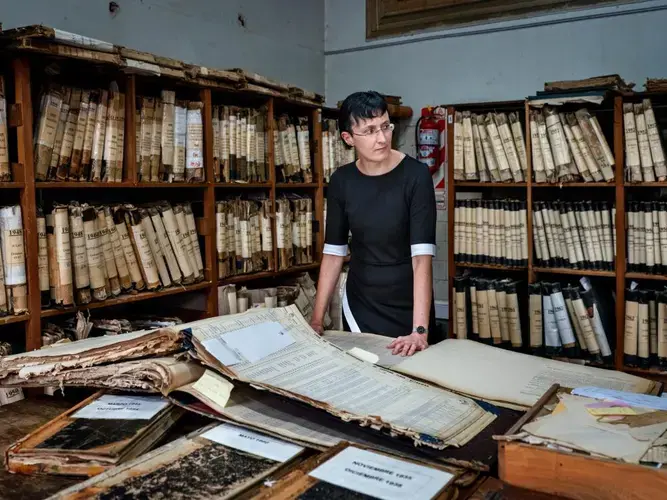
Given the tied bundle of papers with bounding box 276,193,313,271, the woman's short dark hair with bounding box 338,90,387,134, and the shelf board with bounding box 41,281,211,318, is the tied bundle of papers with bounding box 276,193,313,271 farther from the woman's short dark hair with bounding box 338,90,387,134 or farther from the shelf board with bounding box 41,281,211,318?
the woman's short dark hair with bounding box 338,90,387,134

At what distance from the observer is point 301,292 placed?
337 cm

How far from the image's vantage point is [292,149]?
3.39 meters

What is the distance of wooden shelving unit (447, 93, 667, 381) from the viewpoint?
10.6 ft

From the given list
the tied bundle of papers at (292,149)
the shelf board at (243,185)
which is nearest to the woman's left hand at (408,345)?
the shelf board at (243,185)

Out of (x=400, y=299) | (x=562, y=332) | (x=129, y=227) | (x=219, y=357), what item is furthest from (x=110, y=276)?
(x=562, y=332)

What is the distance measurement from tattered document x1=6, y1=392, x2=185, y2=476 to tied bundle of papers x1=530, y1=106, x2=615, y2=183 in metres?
2.75

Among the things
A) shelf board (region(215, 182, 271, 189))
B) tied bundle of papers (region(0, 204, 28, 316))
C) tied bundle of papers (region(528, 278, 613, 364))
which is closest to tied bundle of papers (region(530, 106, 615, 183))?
tied bundle of papers (region(528, 278, 613, 364))

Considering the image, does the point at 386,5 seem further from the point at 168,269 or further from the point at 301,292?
the point at 168,269

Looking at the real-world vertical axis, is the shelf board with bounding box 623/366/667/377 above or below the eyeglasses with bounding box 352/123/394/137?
below

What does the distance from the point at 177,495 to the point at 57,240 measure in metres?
1.44

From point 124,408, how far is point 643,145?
2.87 metres

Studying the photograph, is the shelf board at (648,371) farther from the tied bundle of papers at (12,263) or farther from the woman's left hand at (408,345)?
the tied bundle of papers at (12,263)

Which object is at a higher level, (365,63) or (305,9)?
(305,9)

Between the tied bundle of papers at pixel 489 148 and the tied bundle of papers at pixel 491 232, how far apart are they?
0.50 ft
